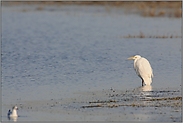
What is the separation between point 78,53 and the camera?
20109 mm

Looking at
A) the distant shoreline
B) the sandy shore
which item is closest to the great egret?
the sandy shore

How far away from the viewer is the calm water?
12594mm

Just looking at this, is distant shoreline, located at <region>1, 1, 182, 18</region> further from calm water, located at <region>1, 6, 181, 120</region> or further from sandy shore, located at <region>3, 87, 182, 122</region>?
sandy shore, located at <region>3, 87, 182, 122</region>

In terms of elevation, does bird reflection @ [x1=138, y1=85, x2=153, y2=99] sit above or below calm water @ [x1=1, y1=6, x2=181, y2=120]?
below

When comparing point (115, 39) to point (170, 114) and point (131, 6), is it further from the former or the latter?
point (131, 6)

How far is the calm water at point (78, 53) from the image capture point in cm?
1259

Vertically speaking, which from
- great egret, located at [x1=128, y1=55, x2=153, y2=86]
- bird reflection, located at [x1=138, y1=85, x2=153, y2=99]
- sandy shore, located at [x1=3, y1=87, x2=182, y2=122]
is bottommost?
sandy shore, located at [x1=3, y1=87, x2=182, y2=122]

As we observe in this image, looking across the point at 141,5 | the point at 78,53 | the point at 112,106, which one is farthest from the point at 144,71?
the point at 141,5

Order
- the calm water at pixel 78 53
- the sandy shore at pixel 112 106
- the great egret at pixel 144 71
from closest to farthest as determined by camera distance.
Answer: the sandy shore at pixel 112 106, the calm water at pixel 78 53, the great egret at pixel 144 71

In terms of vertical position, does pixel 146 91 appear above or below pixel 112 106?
above

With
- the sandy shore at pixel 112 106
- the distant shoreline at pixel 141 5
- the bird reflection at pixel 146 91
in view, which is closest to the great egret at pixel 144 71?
the bird reflection at pixel 146 91

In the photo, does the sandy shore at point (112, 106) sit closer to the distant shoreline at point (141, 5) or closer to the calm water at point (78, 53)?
the calm water at point (78, 53)

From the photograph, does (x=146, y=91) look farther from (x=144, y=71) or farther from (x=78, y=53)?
(x=78, y=53)

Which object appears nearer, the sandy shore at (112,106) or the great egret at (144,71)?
the sandy shore at (112,106)
